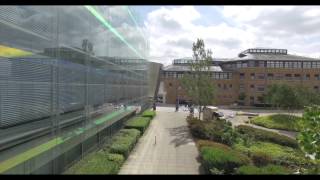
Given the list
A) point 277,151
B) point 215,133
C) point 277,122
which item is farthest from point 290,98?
point 215,133

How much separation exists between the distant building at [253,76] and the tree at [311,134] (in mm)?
63669

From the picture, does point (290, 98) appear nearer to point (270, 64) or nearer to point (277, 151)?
point (277, 151)

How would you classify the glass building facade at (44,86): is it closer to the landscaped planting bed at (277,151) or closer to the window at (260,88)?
the landscaped planting bed at (277,151)

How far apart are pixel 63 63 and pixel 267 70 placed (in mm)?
68582

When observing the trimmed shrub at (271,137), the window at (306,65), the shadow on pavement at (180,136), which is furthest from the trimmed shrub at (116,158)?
the window at (306,65)

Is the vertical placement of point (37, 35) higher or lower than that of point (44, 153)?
higher

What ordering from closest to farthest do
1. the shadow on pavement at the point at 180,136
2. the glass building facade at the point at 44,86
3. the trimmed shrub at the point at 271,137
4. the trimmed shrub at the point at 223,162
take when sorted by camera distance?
the glass building facade at the point at 44,86, the trimmed shrub at the point at 223,162, the shadow on pavement at the point at 180,136, the trimmed shrub at the point at 271,137

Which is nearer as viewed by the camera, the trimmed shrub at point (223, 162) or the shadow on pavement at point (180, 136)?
the trimmed shrub at point (223, 162)

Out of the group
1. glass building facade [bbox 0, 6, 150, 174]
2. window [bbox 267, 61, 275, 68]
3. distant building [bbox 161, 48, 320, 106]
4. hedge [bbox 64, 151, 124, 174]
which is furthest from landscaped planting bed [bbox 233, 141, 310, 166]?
window [bbox 267, 61, 275, 68]

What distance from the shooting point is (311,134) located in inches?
409

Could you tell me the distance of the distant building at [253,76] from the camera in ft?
249
